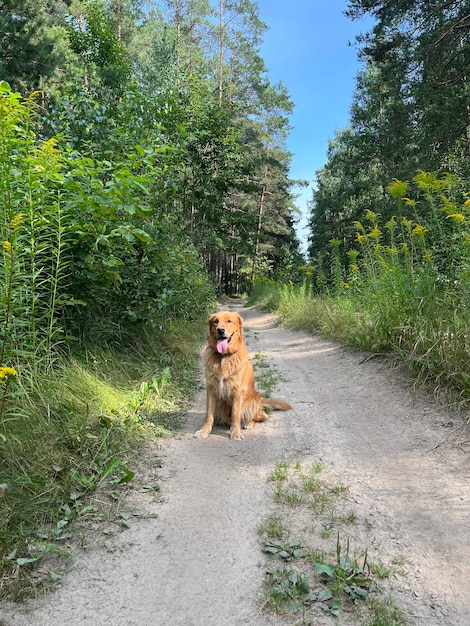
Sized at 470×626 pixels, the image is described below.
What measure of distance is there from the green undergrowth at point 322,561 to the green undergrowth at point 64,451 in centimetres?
105

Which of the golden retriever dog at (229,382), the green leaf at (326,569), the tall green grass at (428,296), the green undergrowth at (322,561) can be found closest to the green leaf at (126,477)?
the green undergrowth at (322,561)

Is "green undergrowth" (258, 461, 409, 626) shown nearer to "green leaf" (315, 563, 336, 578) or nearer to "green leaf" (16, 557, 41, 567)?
"green leaf" (315, 563, 336, 578)

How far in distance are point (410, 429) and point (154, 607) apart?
9.09 feet

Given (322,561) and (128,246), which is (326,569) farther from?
(128,246)

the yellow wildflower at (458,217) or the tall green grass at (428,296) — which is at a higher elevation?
the yellow wildflower at (458,217)

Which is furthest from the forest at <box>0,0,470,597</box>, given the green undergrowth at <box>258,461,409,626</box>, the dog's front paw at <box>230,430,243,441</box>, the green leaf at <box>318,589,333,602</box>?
the green leaf at <box>318,589,333,602</box>

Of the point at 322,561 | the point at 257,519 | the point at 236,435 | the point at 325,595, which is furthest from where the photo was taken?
the point at 236,435

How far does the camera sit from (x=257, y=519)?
2.56 m

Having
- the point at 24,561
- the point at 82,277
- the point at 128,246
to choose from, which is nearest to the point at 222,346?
the point at 128,246

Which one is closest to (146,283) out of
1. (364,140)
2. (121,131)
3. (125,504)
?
(121,131)

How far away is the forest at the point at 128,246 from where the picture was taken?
2852mm

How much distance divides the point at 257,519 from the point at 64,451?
4.88 feet

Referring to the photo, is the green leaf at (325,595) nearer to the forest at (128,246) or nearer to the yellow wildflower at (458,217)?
the forest at (128,246)

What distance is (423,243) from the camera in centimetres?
499
